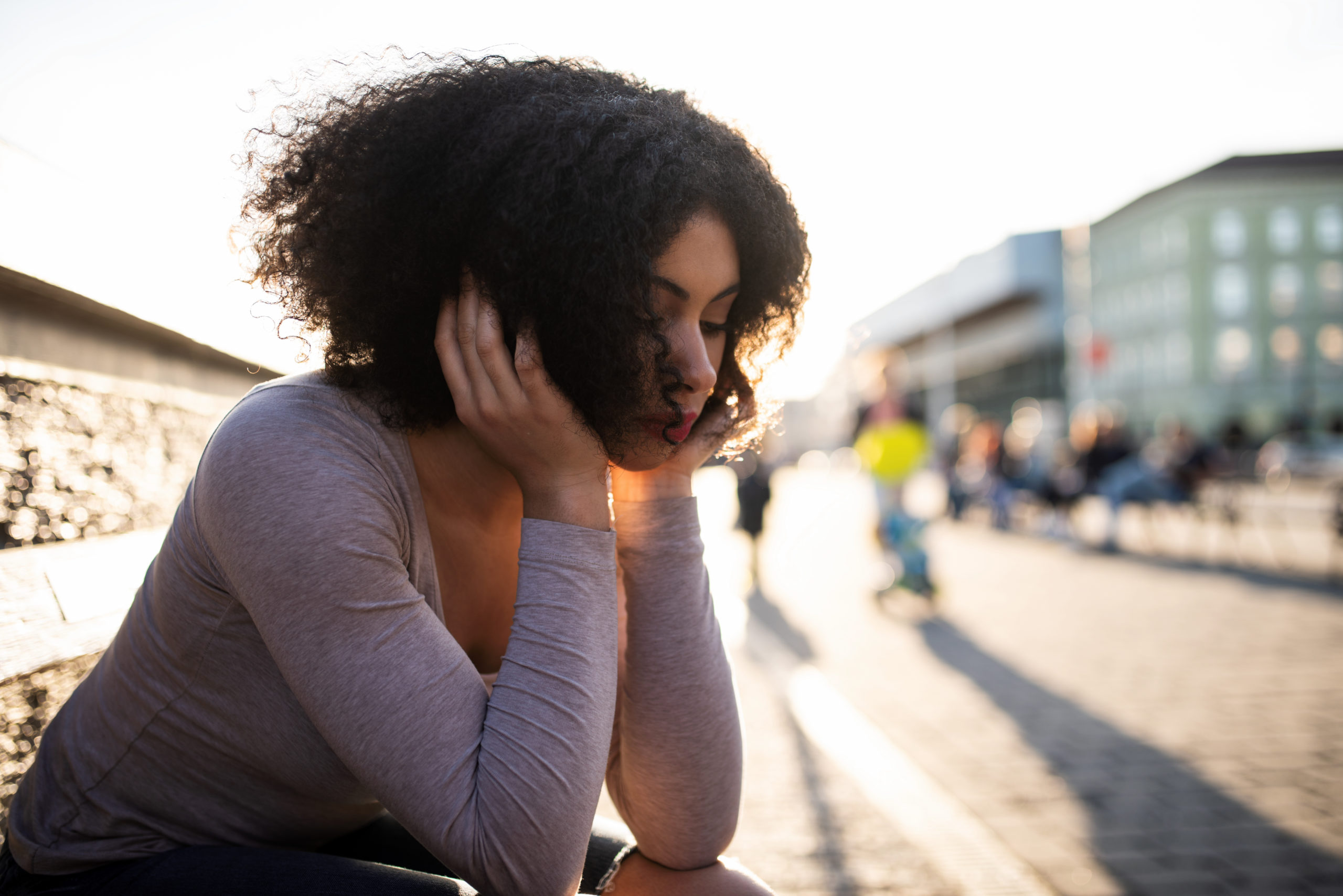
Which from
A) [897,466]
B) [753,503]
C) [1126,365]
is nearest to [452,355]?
[897,466]

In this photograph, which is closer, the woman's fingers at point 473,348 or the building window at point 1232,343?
the woman's fingers at point 473,348

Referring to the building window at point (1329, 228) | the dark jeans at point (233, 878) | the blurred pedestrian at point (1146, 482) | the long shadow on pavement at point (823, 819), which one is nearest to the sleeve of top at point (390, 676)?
the dark jeans at point (233, 878)

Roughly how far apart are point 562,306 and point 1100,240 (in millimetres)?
58384

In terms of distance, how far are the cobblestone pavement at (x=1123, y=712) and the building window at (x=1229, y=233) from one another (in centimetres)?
4549

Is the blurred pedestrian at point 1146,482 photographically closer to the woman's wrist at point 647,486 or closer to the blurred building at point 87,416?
the woman's wrist at point 647,486

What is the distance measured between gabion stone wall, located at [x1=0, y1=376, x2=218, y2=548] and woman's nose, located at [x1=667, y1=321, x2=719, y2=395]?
116 centimetres

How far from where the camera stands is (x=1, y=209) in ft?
4.32

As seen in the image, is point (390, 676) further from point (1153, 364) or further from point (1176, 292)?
point (1153, 364)

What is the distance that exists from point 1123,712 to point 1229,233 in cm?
5108

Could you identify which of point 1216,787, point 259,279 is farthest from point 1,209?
point 1216,787

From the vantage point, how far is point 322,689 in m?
1.03

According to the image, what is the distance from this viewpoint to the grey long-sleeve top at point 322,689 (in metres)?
1.03

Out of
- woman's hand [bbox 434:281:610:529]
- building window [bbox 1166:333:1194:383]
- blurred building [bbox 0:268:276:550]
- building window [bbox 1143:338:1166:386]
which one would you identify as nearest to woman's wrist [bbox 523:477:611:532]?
woman's hand [bbox 434:281:610:529]

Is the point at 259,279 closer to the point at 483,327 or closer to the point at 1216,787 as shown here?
the point at 483,327
